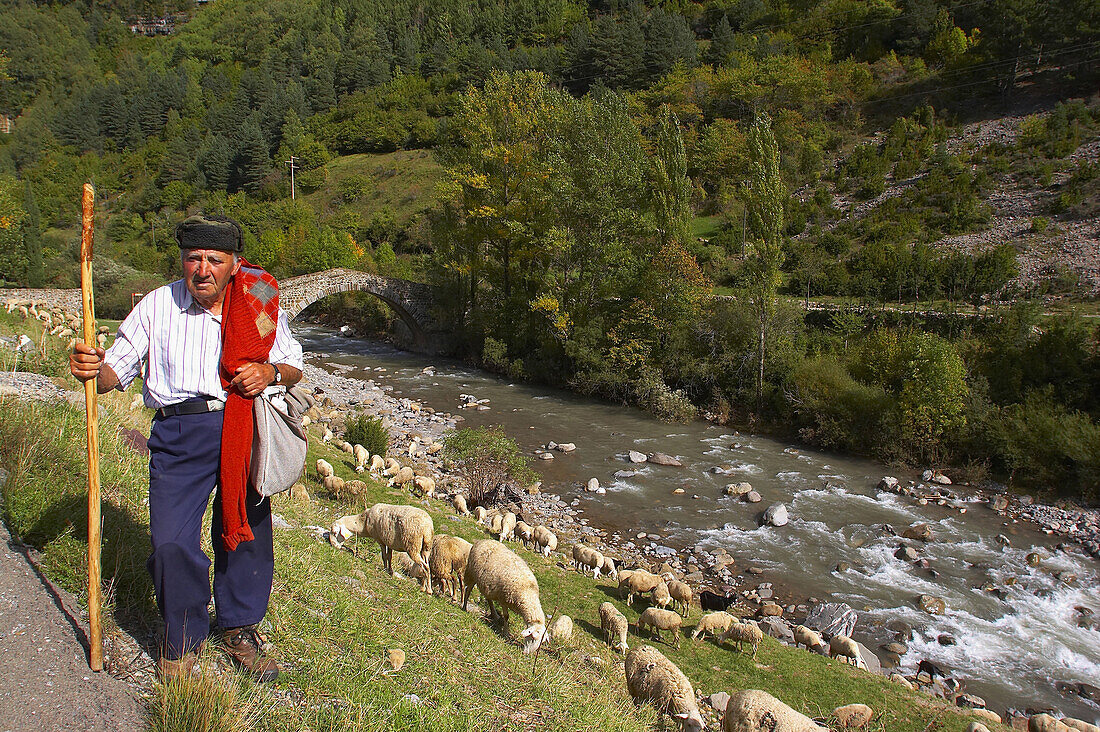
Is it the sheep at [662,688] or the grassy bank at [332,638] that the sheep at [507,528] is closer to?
the grassy bank at [332,638]

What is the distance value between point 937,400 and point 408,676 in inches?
769

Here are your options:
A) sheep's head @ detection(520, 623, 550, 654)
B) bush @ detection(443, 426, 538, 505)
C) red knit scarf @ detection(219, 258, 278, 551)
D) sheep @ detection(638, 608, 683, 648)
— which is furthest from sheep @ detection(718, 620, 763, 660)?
red knit scarf @ detection(219, 258, 278, 551)

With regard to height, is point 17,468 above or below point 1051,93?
below

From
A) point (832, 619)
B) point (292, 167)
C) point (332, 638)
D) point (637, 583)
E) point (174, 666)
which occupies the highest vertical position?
point (292, 167)

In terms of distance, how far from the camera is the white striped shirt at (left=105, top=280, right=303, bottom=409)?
146 inches

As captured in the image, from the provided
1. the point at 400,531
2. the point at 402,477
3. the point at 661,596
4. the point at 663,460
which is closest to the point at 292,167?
the point at 663,460

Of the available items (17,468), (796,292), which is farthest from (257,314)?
(796,292)

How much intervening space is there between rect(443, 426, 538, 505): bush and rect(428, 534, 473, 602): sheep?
7.71 m

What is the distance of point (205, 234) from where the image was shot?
146 inches

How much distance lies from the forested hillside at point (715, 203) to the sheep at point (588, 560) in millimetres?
12107

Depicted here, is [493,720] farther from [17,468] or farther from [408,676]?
[17,468]

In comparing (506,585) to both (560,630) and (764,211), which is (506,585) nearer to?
(560,630)

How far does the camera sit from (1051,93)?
4881cm

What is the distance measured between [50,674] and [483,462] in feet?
40.8
